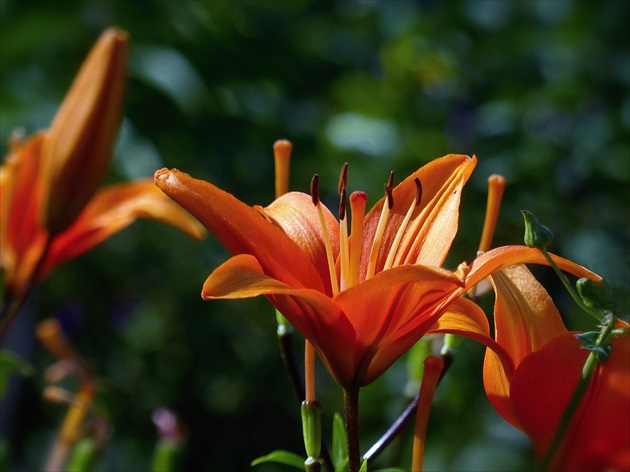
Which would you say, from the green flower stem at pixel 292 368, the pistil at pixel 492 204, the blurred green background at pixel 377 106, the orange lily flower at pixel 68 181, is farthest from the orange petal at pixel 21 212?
the blurred green background at pixel 377 106

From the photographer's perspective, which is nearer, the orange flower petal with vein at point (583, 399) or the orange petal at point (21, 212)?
the orange flower petal with vein at point (583, 399)

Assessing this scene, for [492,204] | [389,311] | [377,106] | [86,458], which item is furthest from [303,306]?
[377,106]

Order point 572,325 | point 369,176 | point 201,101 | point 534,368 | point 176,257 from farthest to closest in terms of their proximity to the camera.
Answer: point 176,257 → point 201,101 → point 369,176 → point 572,325 → point 534,368

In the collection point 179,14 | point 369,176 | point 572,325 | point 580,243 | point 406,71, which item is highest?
point 179,14

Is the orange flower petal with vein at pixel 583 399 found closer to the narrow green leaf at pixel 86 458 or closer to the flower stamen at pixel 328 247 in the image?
the flower stamen at pixel 328 247

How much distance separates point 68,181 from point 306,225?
13.8 inches

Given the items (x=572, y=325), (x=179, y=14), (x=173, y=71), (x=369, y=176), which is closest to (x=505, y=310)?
(x=572, y=325)

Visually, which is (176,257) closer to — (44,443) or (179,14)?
(44,443)

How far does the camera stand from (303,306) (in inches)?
19.9

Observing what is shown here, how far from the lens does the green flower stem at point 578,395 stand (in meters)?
0.45

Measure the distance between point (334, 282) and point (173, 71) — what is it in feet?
3.76

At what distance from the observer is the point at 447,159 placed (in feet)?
1.92

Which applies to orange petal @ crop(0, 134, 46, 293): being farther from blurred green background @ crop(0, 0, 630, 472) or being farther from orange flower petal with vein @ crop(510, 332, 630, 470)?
blurred green background @ crop(0, 0, 630, 472)

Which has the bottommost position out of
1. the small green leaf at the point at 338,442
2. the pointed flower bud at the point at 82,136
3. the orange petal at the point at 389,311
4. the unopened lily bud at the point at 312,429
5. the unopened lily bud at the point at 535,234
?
the small green leaf at the point at 338,442
